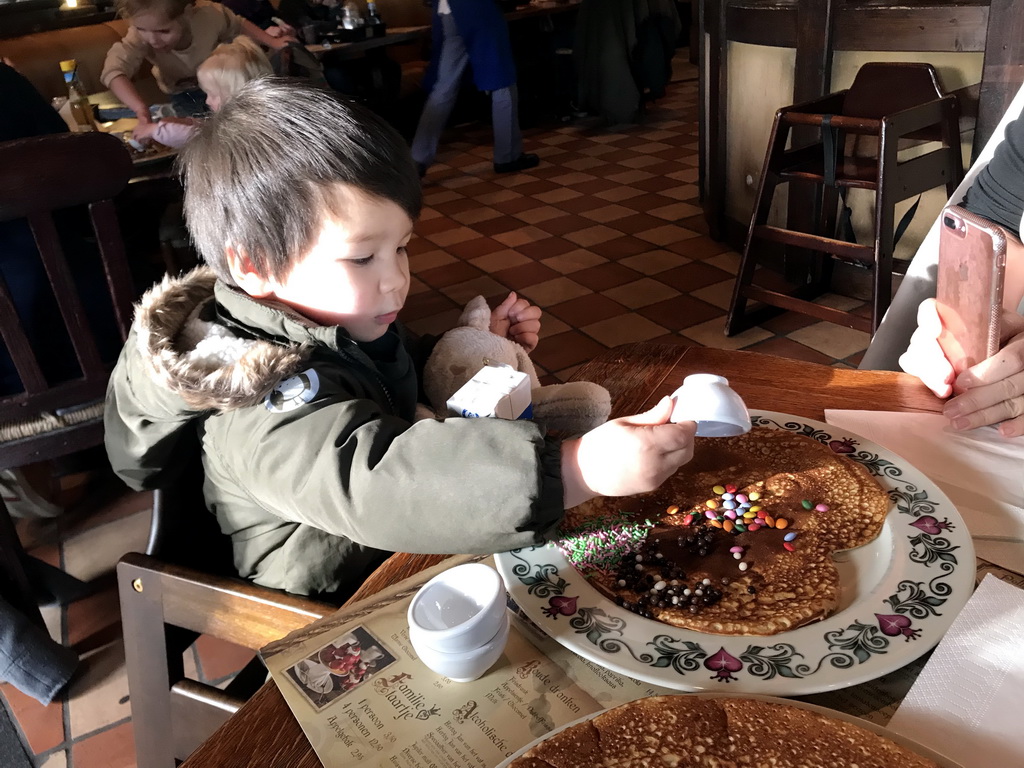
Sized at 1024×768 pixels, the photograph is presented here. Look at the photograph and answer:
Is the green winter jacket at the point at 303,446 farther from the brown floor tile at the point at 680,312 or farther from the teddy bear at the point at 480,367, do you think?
the brown floor tile at the point at 680,312

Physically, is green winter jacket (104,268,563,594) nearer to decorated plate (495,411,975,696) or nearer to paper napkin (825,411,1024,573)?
decorated plate (495,411,975,696)

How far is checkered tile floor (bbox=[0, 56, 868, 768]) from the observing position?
1758 millimetres

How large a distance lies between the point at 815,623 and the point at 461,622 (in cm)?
31

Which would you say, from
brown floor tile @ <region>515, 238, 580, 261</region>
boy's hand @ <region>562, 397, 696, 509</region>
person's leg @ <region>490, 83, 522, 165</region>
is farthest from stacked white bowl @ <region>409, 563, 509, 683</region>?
person's leg @ <region>490, 83, 522, 165</region>

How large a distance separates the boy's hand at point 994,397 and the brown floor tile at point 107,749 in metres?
1.58

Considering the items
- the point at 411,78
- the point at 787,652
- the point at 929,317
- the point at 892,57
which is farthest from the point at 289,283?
the point at 411,78

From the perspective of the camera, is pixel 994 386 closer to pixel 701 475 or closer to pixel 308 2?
pixel 701 475

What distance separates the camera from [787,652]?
68 cm

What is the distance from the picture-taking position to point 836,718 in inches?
24.2

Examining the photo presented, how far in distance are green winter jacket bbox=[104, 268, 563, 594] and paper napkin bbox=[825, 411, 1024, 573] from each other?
46 centimetres

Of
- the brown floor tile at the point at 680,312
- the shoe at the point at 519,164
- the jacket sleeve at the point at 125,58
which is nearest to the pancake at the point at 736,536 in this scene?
the brown floor tile at the point at 680,312

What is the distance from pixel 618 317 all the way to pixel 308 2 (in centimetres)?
417

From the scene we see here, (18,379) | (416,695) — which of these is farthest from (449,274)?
(416,695)

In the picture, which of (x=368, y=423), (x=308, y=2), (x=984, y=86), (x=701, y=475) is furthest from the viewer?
(x=308, y=2)
